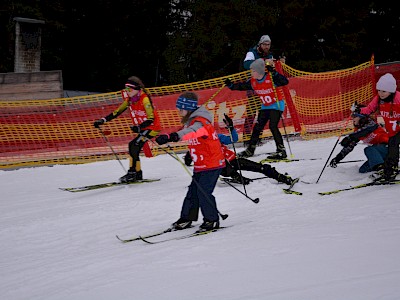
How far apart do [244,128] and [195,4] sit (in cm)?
1586

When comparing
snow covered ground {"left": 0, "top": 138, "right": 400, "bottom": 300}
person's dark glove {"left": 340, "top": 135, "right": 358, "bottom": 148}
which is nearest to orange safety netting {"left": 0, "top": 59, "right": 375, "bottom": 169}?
snow covered ground {"left": 0, "top": 138, "right": 400, "bottom": 300}

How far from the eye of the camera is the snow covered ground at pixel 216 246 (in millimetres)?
3371

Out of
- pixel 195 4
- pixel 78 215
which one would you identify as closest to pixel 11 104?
pixel 78 215

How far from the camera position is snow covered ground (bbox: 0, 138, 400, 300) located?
133 inches

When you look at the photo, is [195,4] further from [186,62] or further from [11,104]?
[11,104]

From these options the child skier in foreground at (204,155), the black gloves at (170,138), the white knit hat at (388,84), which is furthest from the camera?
the white knit hat at (388,84)

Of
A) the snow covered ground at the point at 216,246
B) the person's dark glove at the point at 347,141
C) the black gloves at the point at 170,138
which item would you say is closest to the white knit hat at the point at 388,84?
the person's dark glove at the point at 347,141

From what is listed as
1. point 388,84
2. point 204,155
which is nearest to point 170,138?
point 204,155

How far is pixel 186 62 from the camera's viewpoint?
27.8 meters

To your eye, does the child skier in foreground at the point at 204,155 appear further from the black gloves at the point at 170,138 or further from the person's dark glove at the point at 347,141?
the person's dark glove at the point at 347,141

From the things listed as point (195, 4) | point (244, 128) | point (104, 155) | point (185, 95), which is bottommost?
point (104, 155)

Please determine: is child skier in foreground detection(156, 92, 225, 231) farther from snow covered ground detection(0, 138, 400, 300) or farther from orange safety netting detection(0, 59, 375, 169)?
orange safety netting detection(0, 59, 375, 169)

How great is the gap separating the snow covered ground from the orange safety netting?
150 inches

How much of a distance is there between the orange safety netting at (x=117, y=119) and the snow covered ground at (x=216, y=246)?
381cm
